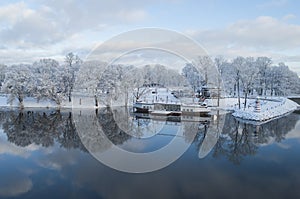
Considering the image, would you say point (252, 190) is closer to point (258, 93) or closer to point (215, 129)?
point (215, 129)

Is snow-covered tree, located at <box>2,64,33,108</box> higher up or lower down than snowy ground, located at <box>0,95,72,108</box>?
higher up

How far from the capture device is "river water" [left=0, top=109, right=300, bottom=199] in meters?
7.82

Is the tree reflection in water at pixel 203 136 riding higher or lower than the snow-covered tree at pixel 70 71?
lower

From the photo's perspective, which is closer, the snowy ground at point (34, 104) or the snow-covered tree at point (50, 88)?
the snow-covered tree at point (50, 88)

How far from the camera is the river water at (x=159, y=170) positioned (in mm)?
7816

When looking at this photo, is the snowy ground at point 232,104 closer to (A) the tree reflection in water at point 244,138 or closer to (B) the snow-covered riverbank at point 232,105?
(B) the snow-covered riverbank at point 232,105

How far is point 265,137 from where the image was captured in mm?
15578

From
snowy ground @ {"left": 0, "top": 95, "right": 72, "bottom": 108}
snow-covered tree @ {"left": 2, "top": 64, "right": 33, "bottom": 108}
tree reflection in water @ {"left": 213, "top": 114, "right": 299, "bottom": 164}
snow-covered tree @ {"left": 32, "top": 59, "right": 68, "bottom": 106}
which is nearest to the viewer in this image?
tree reflection in water @ {"left": 213, "top": 114, "right": 299, "bottom": 164}

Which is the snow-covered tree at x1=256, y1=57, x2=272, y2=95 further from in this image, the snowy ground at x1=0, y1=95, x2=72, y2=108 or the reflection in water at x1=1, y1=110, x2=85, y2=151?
the reflection in water at x1=1, y1=110, x2=85, y2=151

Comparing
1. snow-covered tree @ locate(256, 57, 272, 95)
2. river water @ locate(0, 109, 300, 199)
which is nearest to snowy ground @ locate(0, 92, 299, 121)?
river water @ locate(0, 109, 300, 199)

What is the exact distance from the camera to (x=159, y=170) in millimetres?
9688

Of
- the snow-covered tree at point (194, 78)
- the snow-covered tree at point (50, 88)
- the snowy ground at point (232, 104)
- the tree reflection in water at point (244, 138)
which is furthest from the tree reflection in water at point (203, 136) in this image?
the snow-covered tree at point (194, 78)

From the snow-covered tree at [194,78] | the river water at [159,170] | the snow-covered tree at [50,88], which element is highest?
the snow-covered tree at [194,78]

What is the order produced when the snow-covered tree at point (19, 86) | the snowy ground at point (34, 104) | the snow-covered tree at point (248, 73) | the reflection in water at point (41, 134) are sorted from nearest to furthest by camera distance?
the reflection in water at point (41, 134), the snow-covered tree at point (19, 86), the snowy ground at point (34, 104), the snow-covered tree at point (248, 73)
